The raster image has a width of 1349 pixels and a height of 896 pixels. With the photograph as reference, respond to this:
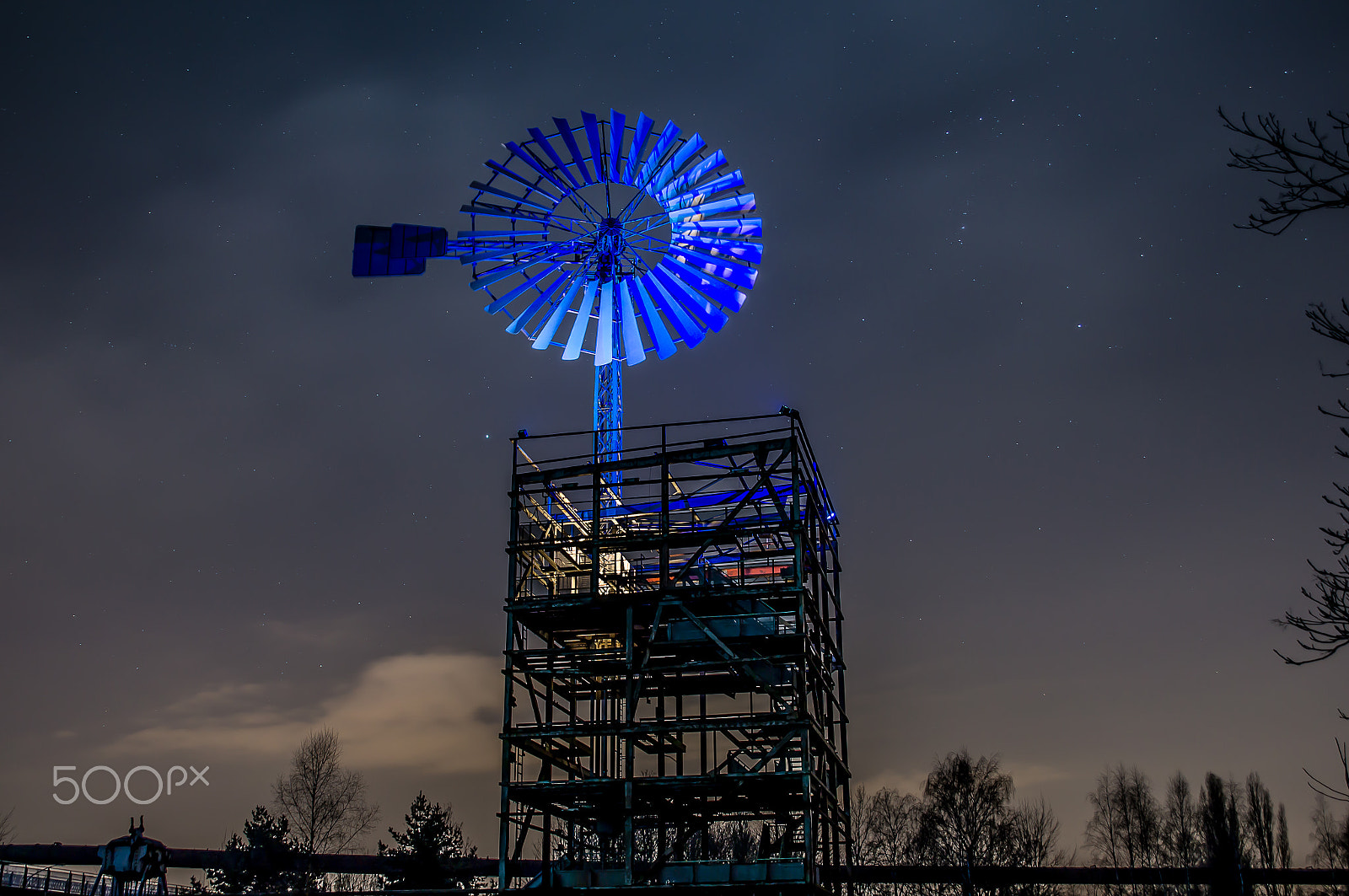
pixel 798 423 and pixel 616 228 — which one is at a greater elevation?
pixel 616 228

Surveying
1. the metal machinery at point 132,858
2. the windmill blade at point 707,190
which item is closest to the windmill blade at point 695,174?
the windmill blade at point 707,190

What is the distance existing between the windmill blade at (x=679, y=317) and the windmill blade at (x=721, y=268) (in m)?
1.43

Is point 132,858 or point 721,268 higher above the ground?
point 721,268

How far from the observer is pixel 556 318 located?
45562 millimetres

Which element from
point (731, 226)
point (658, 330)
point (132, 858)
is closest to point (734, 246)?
point (731, 226)

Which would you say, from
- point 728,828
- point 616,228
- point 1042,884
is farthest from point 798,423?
point 728,828

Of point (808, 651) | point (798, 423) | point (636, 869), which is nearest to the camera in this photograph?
point (636, 869)

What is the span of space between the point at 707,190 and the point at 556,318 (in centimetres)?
747

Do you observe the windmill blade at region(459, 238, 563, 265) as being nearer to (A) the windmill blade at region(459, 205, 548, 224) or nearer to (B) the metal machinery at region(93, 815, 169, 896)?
(A) the windmill blade at region(459, 205, 548, 224)

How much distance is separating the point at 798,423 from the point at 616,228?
35.9 feet

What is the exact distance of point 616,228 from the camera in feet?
148

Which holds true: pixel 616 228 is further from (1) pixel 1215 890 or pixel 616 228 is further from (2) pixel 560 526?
(1) pixel 1215 890

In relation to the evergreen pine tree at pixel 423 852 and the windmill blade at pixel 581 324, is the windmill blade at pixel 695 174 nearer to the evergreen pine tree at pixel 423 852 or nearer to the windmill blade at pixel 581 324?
the windmill blade at pixel 581 324

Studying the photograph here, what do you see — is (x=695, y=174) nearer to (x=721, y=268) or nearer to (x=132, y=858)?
(x=721, y=268)
